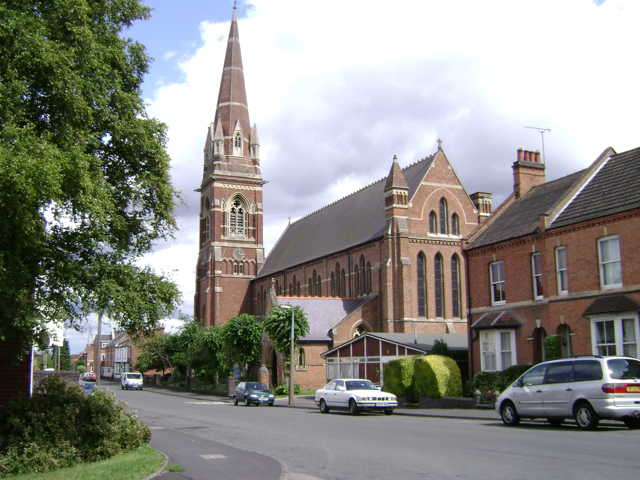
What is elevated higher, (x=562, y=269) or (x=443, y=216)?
(x=443, y=216)

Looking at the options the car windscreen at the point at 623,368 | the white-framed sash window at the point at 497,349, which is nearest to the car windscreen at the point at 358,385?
the white-framed sash window at the point at 497,349

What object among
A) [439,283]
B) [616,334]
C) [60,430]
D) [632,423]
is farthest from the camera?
[439,283]

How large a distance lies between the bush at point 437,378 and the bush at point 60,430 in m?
16.0

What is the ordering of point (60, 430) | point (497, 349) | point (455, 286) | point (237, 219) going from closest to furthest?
point (60, 430)
point (497, 349)
point (455, 286)
point (237, 219)

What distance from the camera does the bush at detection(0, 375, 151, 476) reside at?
443 inches

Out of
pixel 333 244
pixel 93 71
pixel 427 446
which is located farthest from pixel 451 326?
pixel 93 71

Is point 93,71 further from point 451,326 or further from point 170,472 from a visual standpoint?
point 451,326

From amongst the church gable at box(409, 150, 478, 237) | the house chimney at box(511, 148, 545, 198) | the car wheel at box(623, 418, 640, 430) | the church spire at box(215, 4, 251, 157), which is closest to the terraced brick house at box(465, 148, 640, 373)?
the house chimney at box(511, 148, 545, 198)

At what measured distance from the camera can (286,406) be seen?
33094 millimetres

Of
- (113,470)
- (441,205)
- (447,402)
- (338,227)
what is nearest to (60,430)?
(113,470)

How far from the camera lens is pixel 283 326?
130 feet

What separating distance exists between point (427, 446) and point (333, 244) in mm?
42059

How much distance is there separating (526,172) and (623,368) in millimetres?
17857

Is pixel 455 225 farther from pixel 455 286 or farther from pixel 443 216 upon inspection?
pixel 455 286
